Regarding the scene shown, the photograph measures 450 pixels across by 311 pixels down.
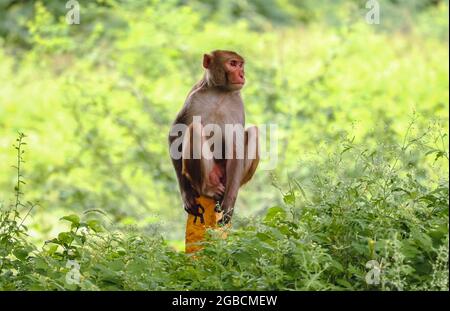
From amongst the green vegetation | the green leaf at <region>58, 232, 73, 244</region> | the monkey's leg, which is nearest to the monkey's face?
the monkey's leg

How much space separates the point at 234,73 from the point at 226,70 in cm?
4

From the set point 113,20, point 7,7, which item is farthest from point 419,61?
point 7,7

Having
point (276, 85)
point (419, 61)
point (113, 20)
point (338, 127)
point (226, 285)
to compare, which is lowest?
point (226, 285)

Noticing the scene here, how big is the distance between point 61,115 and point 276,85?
8.63ft

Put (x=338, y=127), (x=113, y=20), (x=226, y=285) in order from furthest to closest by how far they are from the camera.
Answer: (x=113, y=20), (x=338, y=127), (x=226, y=285)

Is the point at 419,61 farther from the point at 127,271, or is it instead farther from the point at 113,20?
the point at 127,271

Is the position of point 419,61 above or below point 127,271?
above

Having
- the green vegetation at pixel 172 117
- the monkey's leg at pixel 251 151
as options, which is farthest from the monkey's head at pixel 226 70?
the green vegetation at pixel 172 117

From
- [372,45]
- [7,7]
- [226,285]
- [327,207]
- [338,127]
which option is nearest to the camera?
[226,285]

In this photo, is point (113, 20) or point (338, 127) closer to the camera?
point (338, 127)

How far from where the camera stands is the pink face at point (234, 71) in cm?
470

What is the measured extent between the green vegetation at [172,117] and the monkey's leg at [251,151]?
402mm

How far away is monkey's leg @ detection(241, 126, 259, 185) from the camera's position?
474cm

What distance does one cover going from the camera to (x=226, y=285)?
12.3 ft
